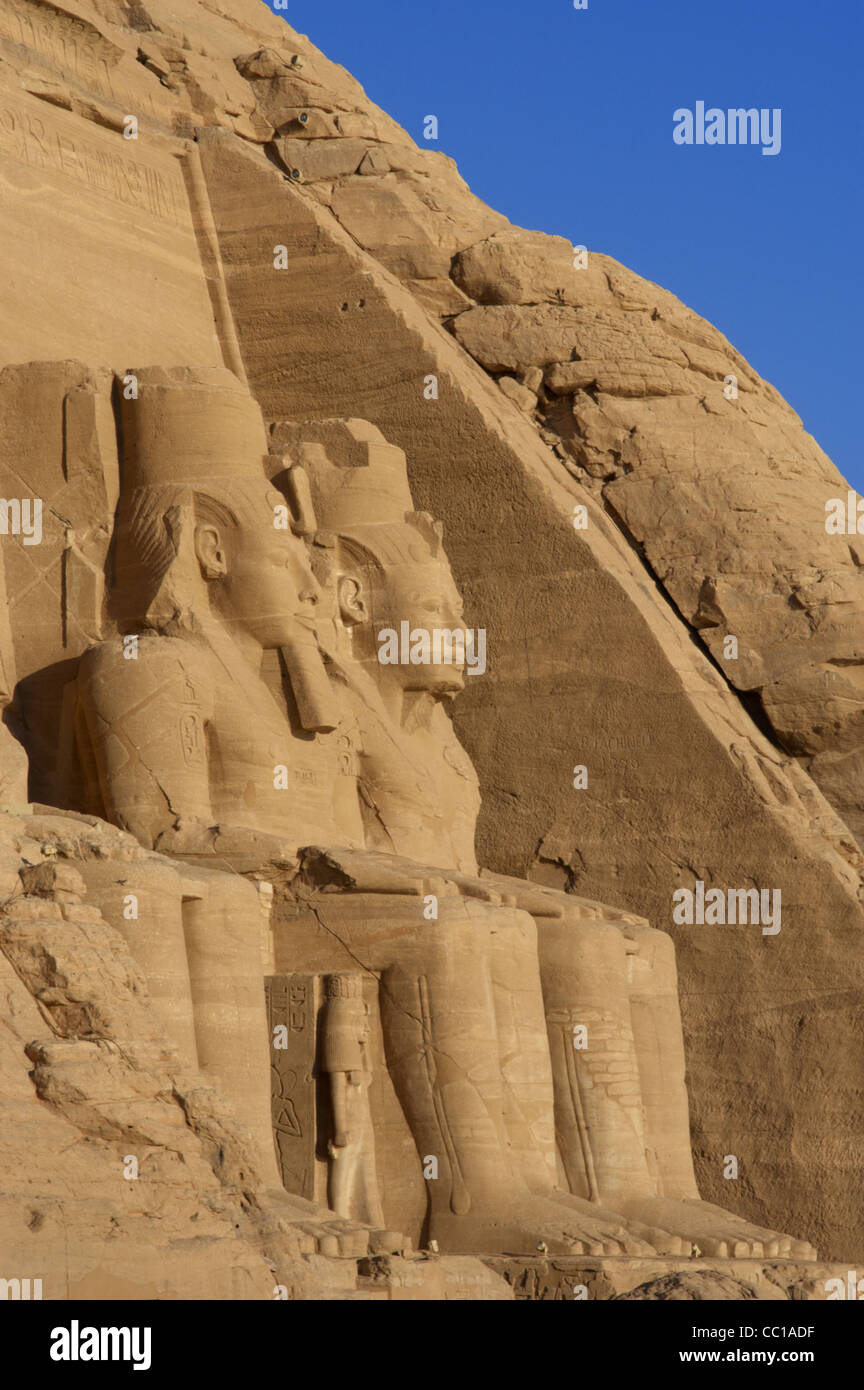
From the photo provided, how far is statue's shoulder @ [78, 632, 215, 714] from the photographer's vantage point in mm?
10258

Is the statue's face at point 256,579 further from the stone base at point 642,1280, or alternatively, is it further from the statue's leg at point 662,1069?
the stone base at point 642,1280

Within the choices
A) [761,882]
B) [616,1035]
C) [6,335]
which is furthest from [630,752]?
[6,335]

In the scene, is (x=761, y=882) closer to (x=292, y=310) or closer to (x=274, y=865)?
(x=274, y=865)

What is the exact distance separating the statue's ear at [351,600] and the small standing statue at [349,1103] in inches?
114

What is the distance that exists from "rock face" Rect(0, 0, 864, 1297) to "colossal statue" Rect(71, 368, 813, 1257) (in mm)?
25

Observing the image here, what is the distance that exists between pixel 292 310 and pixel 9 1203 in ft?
29.2

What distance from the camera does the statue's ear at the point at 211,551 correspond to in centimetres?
1130

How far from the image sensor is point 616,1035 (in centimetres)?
1116

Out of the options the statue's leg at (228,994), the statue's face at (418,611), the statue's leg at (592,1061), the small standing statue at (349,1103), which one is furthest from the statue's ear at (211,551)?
the statue's leg at (228,994)

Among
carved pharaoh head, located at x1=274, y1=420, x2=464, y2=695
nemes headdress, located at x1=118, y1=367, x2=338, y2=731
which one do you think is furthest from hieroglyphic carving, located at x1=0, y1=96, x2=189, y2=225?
carved pharaoh head, located at x1=274, y1=420, x2=464, y2=695

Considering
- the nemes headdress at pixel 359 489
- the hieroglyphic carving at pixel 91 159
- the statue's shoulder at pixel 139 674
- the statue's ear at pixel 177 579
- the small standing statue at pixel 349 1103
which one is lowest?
the small standing statue at pixel 349 1103

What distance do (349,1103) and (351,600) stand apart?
135 inches

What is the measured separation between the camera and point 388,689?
12289mm

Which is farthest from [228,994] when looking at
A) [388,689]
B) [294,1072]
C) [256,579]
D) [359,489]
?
[359,489]
